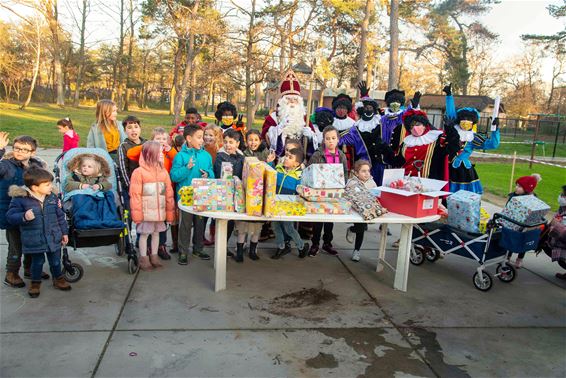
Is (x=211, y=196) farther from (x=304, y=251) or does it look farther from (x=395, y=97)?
(x=395, y=97)

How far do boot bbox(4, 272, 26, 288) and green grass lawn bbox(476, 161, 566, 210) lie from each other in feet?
33.2

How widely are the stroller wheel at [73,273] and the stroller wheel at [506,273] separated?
4.60 meters

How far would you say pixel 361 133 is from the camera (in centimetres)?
643

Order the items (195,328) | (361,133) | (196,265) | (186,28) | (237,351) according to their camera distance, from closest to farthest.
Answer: (237,351) → (195,328) → (196,265) → (361,133) → (186,28)

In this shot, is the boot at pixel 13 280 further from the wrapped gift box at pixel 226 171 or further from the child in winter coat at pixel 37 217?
the wrapped gift box at pixel 226 171

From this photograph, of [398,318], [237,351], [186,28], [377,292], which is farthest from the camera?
[186,28]

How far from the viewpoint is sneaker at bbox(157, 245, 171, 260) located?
17.4ft

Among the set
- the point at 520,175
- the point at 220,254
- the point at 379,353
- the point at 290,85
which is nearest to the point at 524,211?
the point at 379,353

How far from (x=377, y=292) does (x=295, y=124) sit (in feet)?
8.84

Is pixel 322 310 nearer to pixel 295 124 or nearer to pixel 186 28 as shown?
pixel 295 124

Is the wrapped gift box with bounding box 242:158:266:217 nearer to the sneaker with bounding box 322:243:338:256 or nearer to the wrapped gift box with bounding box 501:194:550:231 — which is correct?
the sneaker with bounding box 322:243:338:256

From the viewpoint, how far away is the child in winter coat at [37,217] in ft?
12.9

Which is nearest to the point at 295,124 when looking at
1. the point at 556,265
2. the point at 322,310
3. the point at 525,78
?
the point at 322,310

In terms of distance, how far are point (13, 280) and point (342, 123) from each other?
14.9 feet
